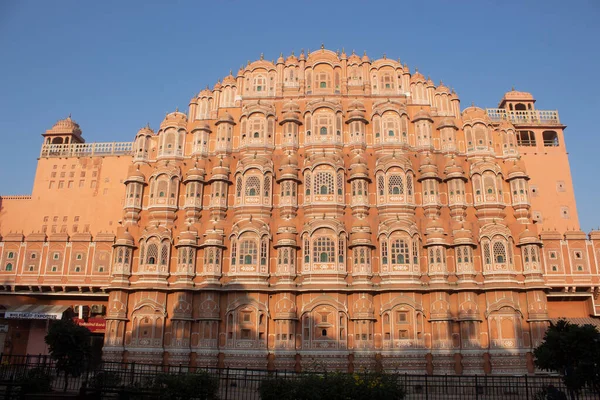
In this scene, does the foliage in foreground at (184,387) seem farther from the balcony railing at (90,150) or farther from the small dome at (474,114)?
the balcony railing at (90,150)

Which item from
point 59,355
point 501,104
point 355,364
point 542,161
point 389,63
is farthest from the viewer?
point 501,104

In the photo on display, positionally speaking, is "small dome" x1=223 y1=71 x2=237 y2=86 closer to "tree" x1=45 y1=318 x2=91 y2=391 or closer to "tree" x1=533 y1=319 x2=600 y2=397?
"tree" x1=45 y1=318 x2=91 y2=391

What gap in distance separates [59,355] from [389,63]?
2968cm

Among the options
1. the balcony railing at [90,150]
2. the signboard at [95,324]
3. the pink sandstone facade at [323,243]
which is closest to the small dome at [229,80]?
the pink sandstone facade at [323,243]

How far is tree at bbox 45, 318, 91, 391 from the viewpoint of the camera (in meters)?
24.5

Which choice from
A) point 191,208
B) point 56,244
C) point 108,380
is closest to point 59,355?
point 108,380

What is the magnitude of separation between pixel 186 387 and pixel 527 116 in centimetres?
4060

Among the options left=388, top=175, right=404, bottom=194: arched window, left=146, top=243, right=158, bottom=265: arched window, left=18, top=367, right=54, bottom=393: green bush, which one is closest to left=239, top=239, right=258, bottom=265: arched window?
left=146, top=243, right=158, bottom=265: arched window

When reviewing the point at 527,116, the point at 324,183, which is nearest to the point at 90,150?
the point at 324,183

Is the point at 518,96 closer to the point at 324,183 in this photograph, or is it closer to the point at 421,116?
the point at 421,116

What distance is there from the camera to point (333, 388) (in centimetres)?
1725

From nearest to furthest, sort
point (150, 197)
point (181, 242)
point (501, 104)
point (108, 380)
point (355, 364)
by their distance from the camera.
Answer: point (108, 380) → point (355, 364) → point (181, 242) → point (150, 197) → point (501, 104)

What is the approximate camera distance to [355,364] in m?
32.5

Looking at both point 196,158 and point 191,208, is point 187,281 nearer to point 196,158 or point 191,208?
point 191,208
